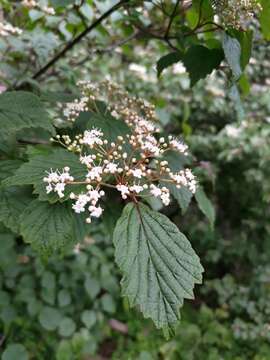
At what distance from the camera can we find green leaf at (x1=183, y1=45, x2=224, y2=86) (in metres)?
1.16

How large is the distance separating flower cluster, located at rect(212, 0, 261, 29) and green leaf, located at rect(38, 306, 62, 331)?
204 cm

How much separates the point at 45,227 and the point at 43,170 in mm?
111

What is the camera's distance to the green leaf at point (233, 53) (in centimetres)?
94

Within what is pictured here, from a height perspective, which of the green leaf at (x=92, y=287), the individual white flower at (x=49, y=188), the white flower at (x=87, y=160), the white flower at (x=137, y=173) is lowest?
the white flower at (x=137, y=173)

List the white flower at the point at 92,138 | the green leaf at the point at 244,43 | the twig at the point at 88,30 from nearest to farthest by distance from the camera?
the white flower at the point at 92,138 < the green leaf at the point at 244,43 < the twig at the point at 88,30

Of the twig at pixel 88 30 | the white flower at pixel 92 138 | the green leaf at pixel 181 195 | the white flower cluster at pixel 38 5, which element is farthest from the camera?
the white flower cluster at pixel 38 5

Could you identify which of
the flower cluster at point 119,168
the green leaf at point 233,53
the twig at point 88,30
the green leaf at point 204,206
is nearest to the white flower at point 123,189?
the flower cluster at point 119,168

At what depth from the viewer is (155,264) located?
Answer: 790 millimetres

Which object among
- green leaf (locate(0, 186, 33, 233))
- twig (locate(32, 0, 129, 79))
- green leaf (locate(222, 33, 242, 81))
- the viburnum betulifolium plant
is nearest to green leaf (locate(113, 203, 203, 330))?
the viburnum betulifolium plant

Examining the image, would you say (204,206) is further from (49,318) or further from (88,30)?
(49,318)

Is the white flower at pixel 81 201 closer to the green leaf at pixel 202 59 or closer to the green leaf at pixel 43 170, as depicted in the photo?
the green leaf at pixel 43 170

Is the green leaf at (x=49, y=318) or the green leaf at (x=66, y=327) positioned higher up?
the green leaf at (x=49, y=318)

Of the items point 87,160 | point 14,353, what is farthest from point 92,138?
point 14,353

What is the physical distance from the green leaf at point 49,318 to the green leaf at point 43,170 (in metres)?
1.87
